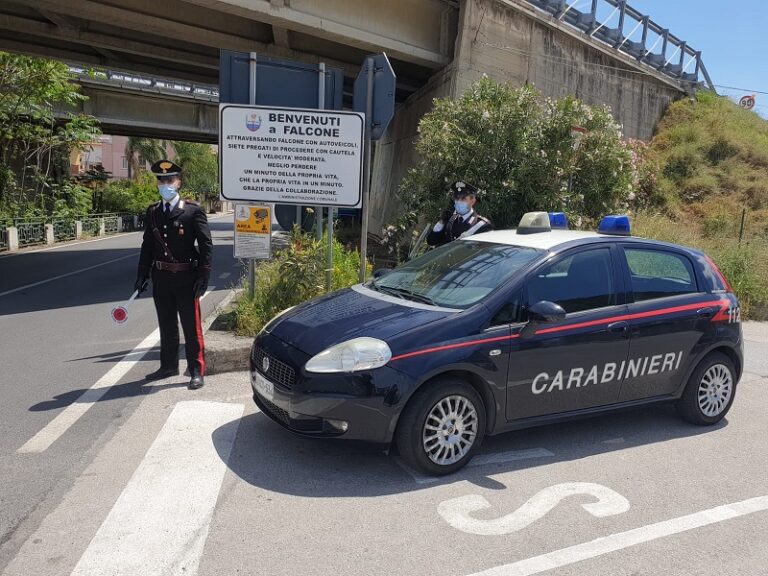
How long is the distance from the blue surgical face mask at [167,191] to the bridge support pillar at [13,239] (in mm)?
17949

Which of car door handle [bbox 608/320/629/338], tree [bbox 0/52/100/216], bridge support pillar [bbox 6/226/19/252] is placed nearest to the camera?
car door handle [bbox 608/320/629/338]

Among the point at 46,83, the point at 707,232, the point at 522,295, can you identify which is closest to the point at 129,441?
the point at 522,295

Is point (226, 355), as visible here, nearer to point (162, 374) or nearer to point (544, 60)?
point (162, 374)

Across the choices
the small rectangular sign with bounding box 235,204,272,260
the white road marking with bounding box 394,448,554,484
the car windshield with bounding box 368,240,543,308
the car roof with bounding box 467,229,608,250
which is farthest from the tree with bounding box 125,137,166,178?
the white road marking with bounding box 394,448,554,484

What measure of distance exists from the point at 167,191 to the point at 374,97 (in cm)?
271

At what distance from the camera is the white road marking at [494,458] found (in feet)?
12.9

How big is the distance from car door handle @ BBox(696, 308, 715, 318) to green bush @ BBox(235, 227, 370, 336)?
3848mm

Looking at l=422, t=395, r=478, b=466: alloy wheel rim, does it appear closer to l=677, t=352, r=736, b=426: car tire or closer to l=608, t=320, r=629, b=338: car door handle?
l=608, t=320, r=629, b=338: car door handle

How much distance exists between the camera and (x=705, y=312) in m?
4.90

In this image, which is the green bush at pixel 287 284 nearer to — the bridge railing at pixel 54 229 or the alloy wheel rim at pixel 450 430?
the alloy wheel rim at pixel 450 430

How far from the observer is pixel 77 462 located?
4004mm

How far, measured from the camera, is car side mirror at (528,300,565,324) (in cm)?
397

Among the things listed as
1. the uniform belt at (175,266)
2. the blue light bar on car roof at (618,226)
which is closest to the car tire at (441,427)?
the blue light bar on car roof at (618,226)

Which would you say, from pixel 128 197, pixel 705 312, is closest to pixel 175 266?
pixel 705 312
